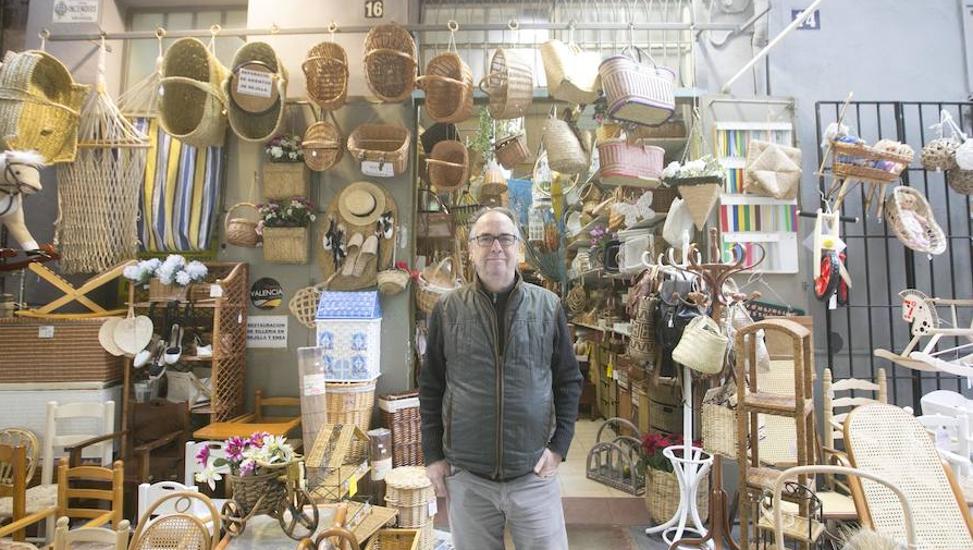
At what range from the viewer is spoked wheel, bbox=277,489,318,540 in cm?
225

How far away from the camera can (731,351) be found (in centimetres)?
316

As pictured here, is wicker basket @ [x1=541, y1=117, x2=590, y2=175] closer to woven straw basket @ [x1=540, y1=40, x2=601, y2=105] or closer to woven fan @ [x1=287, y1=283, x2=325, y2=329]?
woven straw basket @ [x1=540, y1=40, x2=601, y2=105]

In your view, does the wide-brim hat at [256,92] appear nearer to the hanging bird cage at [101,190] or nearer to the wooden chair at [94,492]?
the hanging bird cage at [101,190]

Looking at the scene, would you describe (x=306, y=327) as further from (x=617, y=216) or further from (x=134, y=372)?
(x=617, y=216)

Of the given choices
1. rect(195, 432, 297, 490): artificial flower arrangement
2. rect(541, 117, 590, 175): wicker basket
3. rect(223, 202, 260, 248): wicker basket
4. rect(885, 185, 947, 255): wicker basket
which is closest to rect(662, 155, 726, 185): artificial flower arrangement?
rect(541, 117, 590, 175): wicker basket

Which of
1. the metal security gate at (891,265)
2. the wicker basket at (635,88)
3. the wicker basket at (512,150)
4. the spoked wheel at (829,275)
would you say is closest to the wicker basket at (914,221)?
the metal security gate at (891,265)

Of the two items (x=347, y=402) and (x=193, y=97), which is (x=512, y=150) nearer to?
(x=347, y=402)

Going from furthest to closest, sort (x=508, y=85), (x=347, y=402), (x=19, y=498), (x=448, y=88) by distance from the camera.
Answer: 1. (x=448, y=88)
2. (x=347, y=402)
3. (x=508, y=85)
4. (x=19, y=498)

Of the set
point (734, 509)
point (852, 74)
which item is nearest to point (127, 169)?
point (734, 509)

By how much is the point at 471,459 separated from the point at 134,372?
3.43 m

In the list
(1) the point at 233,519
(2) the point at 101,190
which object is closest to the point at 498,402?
(1) the point at 233,519

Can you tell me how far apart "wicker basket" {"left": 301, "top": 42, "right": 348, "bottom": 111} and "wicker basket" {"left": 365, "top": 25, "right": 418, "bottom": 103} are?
0.90 ft

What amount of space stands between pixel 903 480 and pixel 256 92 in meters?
4.71

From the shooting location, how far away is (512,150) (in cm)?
415
